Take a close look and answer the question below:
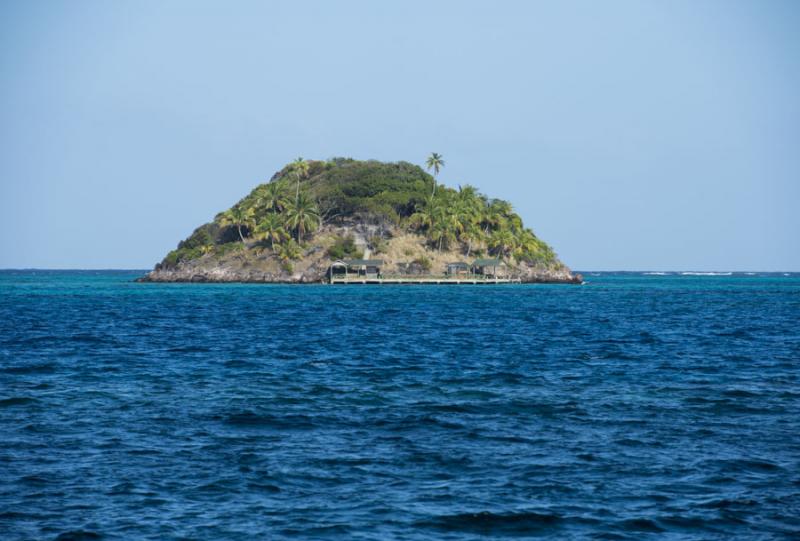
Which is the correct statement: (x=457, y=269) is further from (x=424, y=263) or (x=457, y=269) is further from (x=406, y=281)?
(x=406, y=281)

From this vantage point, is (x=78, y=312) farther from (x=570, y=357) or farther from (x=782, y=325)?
(x=782, y=325)

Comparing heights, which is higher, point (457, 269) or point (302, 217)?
point (302, 217)

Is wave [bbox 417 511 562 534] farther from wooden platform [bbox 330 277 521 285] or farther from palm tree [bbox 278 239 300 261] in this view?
palm tree [bbox 278 239 300 261]

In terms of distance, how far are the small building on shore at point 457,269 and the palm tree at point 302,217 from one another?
86.7ft

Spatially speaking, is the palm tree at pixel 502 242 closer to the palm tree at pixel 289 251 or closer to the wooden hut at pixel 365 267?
the wooden hut at pixel 365 267

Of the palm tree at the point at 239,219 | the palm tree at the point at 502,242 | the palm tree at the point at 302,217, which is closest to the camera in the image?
the palm tree at the point at 302,217

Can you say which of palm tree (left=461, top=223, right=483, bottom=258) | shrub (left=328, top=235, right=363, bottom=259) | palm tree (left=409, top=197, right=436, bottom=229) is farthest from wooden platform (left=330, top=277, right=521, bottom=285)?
palm tree (left=409, top=197, right=436, bottom=229)

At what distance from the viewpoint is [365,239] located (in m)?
164

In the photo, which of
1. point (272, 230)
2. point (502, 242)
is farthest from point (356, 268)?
point (502, 242)

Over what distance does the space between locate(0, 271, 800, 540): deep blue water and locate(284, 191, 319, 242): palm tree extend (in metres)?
122

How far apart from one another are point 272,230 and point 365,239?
1768 cm

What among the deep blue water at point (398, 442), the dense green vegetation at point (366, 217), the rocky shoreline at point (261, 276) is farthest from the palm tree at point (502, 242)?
the deep blue water at point (398, 442)

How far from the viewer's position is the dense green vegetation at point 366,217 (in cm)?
16312

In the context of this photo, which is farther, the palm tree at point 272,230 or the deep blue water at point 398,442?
the palm tree at point 272,230
